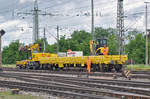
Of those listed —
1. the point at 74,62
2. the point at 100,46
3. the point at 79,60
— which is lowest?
the point at 74,62

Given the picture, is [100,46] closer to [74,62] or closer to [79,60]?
[79,60]

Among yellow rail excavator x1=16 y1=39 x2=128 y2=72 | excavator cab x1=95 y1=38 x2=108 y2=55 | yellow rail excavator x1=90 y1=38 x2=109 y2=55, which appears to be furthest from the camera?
yellow rail excavator x1=90 y1=38 x2=109 y2=55

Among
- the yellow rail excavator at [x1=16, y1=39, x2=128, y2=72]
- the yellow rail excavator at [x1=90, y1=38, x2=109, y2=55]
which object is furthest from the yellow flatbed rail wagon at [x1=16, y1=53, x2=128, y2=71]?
the yellow rail excavator at [x1=90, y1=38, x2=109, y2=55]

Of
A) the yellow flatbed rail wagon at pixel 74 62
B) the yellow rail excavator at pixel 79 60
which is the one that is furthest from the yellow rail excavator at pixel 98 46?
the yellow flatbed rail wagon at pixel 74 62

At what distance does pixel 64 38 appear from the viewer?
68688mm

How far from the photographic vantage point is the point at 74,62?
1254 inches

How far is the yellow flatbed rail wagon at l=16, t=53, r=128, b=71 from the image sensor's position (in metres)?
27.7

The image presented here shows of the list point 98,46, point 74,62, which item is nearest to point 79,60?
point 74,62

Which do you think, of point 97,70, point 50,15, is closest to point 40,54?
point 50,15

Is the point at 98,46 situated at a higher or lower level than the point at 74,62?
higher

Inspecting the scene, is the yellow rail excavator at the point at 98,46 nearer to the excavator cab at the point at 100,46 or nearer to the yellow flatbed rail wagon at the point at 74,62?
the excavator cab at the point at 100,46

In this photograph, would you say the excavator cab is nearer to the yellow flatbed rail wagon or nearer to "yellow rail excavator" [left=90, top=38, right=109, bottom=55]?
"yellow rail excavator" [left=90, top=38, right=109, bottom=55]

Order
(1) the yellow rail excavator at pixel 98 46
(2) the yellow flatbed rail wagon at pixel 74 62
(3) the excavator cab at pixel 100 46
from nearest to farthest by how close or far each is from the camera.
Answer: (2) the yellow flatbed rail wagon at pixel 74 62
(3) the excavator cab at pixel 100 46
(1) the yellow rail excavator at pixel 98 46

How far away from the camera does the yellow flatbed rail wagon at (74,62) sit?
27703 mm
